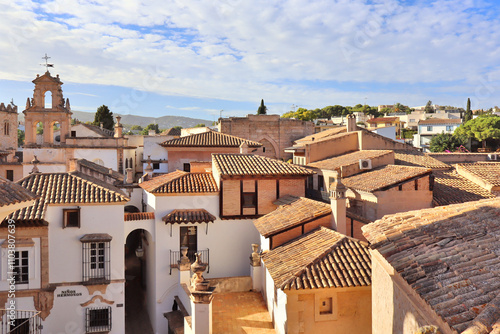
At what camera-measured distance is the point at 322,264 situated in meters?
11.1

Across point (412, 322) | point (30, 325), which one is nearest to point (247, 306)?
point (30, 325)

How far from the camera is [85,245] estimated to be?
15203 mm

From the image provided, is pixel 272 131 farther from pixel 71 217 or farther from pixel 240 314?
pixel 240 314

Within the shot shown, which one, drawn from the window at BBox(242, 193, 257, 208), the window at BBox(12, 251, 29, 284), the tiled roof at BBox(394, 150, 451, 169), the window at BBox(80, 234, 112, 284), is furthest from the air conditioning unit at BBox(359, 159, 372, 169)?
the window at BBox(12, 251, 29, 284)

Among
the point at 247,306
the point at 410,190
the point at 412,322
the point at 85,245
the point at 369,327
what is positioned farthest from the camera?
the point at 410,190

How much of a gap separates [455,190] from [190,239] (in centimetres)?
1259

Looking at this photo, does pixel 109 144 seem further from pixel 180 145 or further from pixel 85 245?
pixel 85 245

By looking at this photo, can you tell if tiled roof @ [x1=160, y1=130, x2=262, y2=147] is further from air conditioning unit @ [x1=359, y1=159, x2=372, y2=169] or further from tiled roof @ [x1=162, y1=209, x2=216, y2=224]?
tiled roof @ [x1=162, y1=209, x2=216, y2=224]

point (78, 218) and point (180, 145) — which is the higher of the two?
point (180, 145)

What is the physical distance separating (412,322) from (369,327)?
5.22 meters

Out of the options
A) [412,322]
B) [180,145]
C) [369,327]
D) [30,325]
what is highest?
[180,145]

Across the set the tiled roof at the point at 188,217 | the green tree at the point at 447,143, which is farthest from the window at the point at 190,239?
the green tree at the point at 447,143

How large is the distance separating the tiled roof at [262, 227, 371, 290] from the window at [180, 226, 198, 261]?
5.20 metres

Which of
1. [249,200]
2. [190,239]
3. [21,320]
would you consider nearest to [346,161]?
[249,200]
